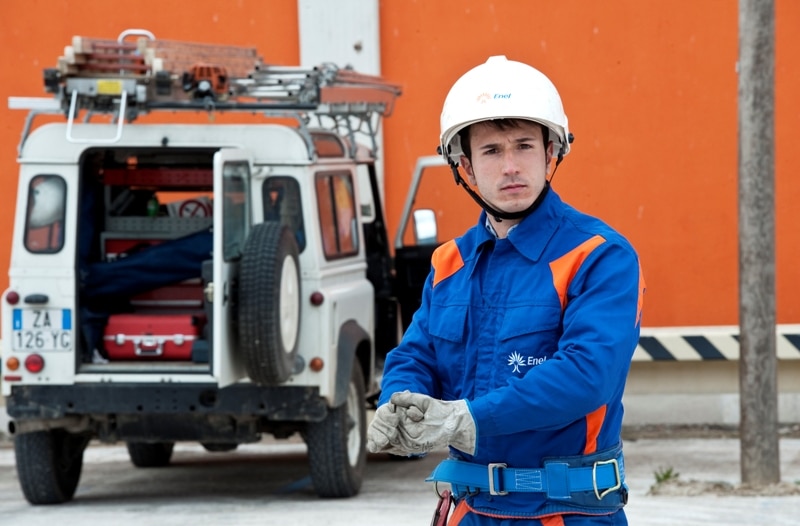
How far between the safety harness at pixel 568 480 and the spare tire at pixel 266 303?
4.64 metres

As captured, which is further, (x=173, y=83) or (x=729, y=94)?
(x=729, y=94)

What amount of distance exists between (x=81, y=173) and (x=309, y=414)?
188cm

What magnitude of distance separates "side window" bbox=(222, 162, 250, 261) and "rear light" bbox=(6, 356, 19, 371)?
138 cm

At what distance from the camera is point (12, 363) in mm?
8422

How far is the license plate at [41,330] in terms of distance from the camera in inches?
333

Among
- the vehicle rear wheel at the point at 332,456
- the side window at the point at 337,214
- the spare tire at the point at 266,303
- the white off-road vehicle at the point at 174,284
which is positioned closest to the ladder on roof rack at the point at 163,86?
the white off-road vehicle at the point at 174,284

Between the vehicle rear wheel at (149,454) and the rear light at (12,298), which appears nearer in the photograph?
the rear light at (12,298)

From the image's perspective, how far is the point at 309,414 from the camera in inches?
332

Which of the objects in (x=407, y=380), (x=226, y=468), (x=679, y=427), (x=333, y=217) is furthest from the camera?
(x=679, y=427)

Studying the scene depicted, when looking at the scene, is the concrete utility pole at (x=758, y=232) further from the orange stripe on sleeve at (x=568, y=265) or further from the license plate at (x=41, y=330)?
the orange stripe on sleeve at (x=568, y=265)

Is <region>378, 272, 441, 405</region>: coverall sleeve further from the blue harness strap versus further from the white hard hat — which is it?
the white hard hat

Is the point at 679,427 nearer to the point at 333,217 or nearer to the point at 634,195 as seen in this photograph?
the point at 634,195

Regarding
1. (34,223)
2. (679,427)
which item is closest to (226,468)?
(34,223)

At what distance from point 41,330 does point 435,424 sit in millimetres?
5760
